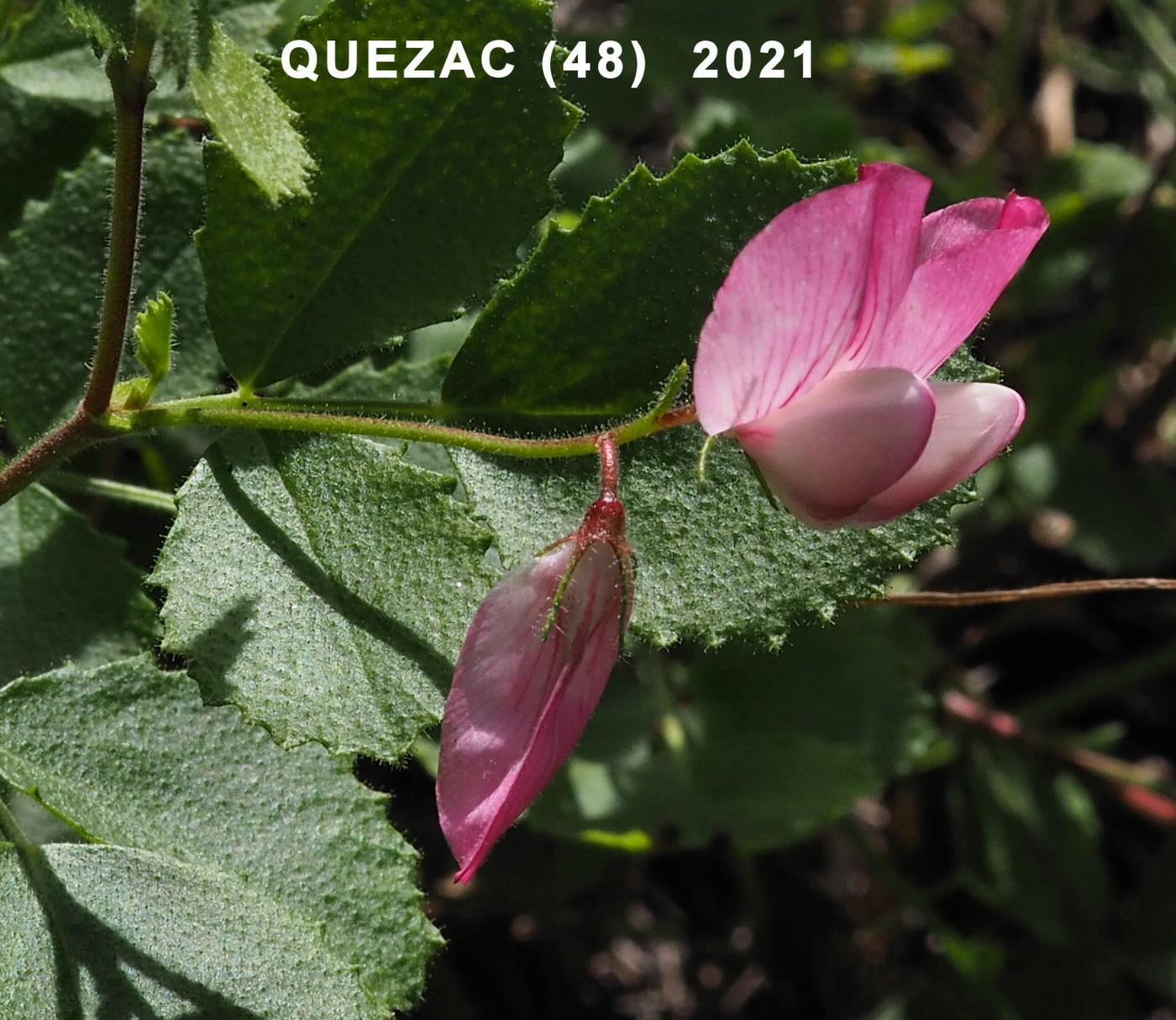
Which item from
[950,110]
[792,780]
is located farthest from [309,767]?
[950,110]

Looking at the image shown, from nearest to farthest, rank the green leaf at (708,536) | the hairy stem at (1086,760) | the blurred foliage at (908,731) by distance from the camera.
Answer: the green leaf at (708,536) → the blurred foliage at (908,731) → the hairy stem at (1086,760)

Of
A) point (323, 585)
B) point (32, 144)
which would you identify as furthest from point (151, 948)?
point (32, 144)

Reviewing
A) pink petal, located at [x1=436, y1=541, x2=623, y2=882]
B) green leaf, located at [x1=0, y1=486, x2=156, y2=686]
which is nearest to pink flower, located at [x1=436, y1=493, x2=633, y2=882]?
pink petal, located at [x1=436, y1=541, x2=623, y2=882]

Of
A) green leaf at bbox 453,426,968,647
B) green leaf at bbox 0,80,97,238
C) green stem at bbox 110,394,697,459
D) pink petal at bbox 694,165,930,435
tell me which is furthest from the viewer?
green leaf at bbox 0,80,97,238

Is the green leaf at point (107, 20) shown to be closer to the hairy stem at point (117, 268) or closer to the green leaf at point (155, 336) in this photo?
the hairy stem at point (117, 268)

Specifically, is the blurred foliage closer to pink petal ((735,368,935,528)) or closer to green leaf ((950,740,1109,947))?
green leaf ((950,740,1109,947))

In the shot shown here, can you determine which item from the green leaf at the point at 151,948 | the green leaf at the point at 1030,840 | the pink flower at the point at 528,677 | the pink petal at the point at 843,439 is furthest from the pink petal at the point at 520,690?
the green leaf at the point at 1030,840

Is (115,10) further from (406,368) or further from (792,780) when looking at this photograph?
(792,780)
